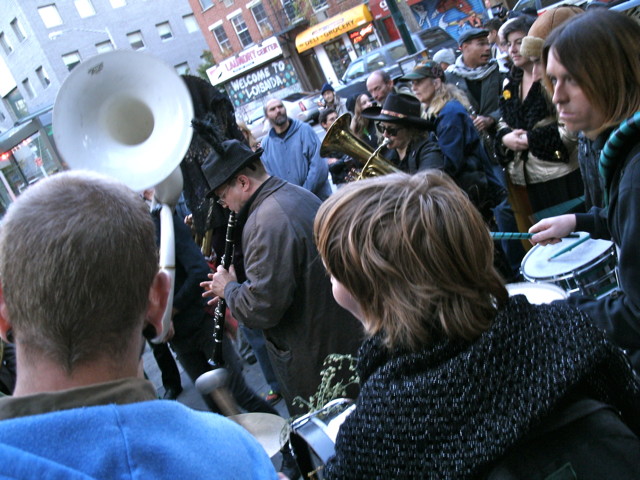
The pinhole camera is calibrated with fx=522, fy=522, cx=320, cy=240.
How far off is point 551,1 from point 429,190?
24.6 feet

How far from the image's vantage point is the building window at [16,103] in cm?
3588

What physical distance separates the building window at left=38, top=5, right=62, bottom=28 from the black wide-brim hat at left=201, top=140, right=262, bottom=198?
35.3 meters

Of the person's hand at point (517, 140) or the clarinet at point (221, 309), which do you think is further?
the person's hand at point (517, 140)

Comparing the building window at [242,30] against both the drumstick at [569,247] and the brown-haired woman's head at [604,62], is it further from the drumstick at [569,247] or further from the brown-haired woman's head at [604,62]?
the brown-haired woman's head at [604,62]

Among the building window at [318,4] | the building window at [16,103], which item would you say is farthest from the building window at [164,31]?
the building window at [318,4]

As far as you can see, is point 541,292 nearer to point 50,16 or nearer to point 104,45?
point 50,16

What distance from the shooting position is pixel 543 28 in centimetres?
306

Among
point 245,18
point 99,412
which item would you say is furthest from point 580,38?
point 245,18

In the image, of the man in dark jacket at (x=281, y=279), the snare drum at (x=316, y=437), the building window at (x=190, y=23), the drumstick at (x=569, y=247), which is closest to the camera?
the snare drum at (x=316, y=437)

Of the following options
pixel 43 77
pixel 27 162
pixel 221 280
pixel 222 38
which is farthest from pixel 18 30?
pixel 221 280

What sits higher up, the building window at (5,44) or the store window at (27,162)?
the building window at (5,44)

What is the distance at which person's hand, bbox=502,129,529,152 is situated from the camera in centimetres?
323

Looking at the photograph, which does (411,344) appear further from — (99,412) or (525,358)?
(99,412)

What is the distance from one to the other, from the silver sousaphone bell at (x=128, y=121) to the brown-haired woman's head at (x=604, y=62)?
199 cm
